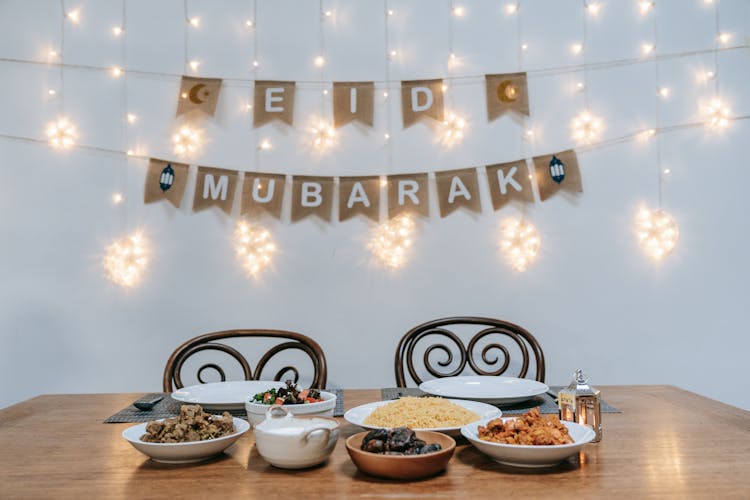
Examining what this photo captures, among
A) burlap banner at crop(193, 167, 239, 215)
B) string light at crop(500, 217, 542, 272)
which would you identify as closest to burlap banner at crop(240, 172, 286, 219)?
burlap banner at crop(193, 167, 239, 215)

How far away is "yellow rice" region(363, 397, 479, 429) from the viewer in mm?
1230

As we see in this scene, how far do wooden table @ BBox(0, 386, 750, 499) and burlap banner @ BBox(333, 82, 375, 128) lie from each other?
5.81ft

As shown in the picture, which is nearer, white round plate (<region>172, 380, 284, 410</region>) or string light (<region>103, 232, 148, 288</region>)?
white round plate (<region>172, 380, 284, 410</region>)

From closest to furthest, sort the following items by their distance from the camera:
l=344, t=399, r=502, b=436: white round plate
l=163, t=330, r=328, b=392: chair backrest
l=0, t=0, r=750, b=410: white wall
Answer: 1. l=344, t=399, r=502, b=436: white round plate
2. l=163, t=330, r=328, b=392: chair backrest
3. l=0, t=0, r=750, b=410: white wall

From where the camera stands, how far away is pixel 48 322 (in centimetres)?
276

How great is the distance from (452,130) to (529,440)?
2.00 meters

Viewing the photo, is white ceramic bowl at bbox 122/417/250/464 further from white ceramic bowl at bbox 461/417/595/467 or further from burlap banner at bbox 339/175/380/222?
burlap banner at bbox 339/175/380/222

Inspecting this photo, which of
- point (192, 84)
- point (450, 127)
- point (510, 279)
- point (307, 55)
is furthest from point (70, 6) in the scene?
point (510, 279)

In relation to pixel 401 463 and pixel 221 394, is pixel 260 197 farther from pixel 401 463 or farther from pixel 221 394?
pixel 401 463

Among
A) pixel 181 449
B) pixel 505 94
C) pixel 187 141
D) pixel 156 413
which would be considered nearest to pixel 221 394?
pixel 156 413

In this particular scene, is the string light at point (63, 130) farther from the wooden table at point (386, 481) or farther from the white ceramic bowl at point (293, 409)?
the white ceramic bowl at point (293, 409)

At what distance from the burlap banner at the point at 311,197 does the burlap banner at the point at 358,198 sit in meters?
0.06

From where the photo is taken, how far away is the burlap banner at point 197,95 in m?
2.80

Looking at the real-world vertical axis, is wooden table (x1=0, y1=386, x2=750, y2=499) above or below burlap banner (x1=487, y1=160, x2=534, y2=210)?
below
